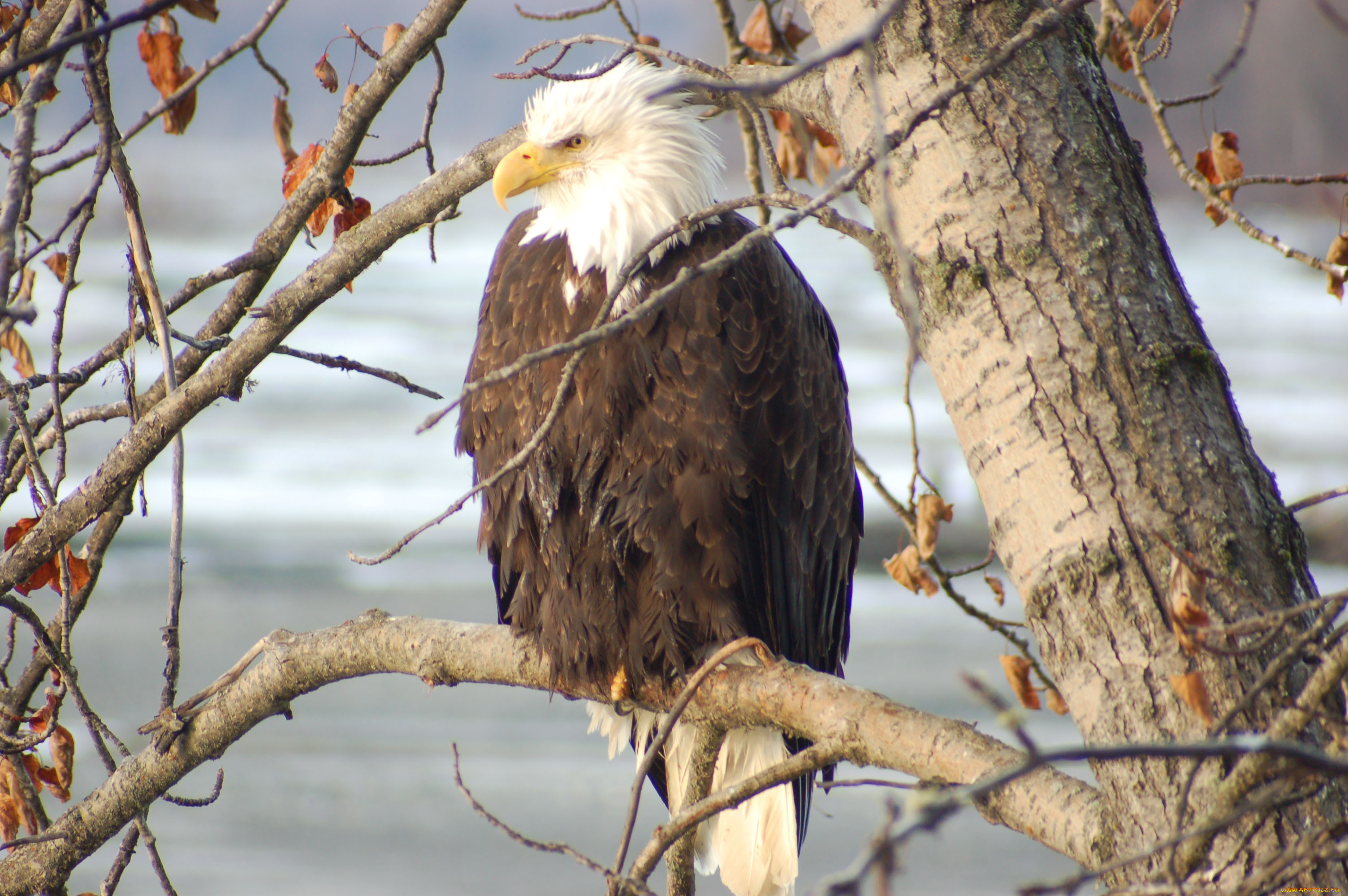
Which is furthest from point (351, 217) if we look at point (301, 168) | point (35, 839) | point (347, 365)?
point (35, 839)

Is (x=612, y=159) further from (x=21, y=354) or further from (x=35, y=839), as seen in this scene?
(x=35, y=839)

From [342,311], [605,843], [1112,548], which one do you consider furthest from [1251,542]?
[342,311]

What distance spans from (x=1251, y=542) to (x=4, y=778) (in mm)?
1631

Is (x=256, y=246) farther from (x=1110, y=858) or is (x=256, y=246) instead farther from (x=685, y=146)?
(x=1110, y=858)

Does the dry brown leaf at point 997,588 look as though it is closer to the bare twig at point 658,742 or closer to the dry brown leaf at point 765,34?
the bare twig at point 658,742

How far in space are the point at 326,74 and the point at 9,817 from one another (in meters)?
1.15

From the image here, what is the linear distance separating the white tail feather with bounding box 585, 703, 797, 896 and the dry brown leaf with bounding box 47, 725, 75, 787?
851 mm

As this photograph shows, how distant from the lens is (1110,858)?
37.7 inches

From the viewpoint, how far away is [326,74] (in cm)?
167

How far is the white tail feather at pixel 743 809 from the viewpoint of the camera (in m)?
2.09

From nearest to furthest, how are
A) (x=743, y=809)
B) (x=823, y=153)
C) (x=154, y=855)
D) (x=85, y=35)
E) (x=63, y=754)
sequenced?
1. (x=85, y=35)
2. (x=154, y=855)
3. (x=63, y=754)
4. (x=823, y=153)
5. (x=743, y=809)

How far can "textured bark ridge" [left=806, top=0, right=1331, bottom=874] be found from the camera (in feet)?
3.21

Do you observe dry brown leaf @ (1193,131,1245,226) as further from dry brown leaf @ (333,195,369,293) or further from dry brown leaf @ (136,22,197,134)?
dry brown leaf @ (136,22,197,134)

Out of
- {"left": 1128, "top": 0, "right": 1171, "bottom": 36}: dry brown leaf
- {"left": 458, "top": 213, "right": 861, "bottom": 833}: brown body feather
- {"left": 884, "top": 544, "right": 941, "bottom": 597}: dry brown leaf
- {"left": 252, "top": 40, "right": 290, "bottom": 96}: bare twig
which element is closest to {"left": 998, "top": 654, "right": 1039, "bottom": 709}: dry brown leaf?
{"left": 884, "top": 544, "right": 941, "bottom": 597}: dry brown leaf
